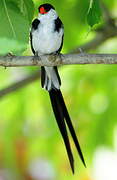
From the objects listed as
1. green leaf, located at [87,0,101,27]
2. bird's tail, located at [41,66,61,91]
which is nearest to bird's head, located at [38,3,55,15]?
bird's tail, located at [41,66,61,91]

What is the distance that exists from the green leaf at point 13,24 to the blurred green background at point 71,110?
4.39ft

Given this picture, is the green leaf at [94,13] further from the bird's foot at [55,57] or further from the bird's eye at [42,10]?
the bird's eye at [42,10]

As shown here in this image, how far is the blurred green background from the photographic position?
11.7 feet

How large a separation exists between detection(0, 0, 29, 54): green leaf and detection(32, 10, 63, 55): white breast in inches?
18.4

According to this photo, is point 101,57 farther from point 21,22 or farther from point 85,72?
point 85,72

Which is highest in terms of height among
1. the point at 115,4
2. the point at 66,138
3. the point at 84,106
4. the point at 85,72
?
the point at 115,4

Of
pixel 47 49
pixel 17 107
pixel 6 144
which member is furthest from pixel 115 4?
pixel 47 49

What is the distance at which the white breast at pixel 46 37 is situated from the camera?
247cm

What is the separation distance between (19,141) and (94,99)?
68cm

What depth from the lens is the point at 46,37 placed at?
8.13 ft

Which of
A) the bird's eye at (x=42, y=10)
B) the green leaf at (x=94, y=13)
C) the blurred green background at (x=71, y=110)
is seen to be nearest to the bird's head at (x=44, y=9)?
the bird's eye at (x=42, y=10)

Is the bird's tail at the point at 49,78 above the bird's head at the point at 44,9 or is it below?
below

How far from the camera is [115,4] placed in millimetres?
3844

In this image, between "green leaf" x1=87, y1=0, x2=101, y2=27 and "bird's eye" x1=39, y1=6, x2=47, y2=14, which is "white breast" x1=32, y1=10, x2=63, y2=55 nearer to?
"bird's eye" x1=39, y1=6, x2=47, y2=14
